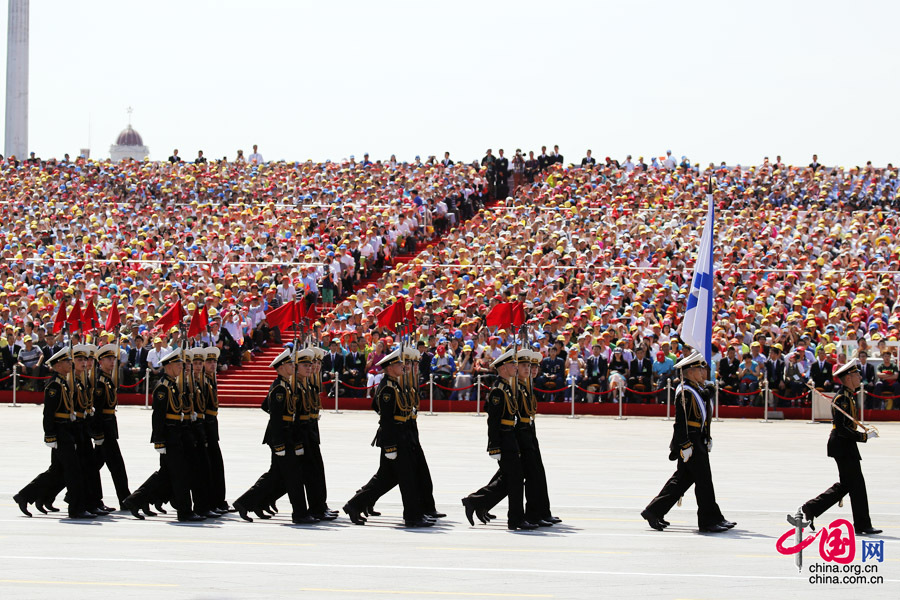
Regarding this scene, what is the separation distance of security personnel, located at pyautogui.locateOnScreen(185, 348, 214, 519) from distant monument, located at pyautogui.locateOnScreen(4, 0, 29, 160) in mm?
44021

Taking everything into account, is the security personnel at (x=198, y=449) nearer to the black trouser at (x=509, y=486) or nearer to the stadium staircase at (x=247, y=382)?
the black trouser at (x=509, y=486)

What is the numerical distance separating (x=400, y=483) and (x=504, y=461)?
1045 millimetres

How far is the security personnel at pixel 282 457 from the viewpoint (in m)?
13.4

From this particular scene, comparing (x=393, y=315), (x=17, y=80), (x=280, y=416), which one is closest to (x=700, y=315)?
(x=393, y=315)

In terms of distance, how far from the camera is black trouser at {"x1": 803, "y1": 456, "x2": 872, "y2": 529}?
40.5 feet

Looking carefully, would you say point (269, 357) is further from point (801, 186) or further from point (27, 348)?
point (801, 186)

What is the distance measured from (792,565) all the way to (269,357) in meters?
21.3

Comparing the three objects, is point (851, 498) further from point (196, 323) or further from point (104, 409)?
point (104, 409)

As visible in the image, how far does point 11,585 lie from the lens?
974 cm

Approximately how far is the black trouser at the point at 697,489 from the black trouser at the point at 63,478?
5725mm

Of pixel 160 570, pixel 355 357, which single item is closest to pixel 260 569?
pixel 160 570

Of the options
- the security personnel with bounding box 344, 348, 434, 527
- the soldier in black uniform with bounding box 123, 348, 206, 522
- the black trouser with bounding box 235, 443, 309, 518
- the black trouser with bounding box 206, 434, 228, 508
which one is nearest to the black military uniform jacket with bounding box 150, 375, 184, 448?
the soldier in black uniform with bounding box 123, 348, 206, 522

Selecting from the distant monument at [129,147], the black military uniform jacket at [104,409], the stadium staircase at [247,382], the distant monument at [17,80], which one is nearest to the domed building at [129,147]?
the distant monument at [129,147]

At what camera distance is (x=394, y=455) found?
1334cm
